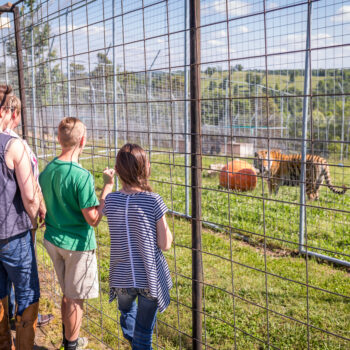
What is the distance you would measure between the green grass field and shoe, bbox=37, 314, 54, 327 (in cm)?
34

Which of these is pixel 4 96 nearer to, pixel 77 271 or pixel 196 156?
pixel 77 271

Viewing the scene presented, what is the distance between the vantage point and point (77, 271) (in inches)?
98.3

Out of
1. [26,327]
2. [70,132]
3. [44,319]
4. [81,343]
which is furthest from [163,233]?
[44,319]

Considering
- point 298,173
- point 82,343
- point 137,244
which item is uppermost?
point 137,244

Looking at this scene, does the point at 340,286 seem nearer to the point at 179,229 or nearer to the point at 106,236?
the point at 179,229

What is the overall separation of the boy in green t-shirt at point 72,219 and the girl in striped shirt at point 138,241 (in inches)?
12.5

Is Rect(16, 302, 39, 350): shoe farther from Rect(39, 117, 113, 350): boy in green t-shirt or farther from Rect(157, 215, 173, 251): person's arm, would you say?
Rect(157, 215, 173, 251): person's arm

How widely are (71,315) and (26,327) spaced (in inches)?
11.1

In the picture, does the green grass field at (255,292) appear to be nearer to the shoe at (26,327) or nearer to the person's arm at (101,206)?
the person's arm at (101,206)

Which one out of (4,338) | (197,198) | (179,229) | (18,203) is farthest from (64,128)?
(179,229)

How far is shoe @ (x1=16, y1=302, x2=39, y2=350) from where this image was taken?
2483 mm

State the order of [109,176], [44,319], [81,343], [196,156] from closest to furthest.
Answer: [196,156] < [109,176] < [81,343] < [44,319]

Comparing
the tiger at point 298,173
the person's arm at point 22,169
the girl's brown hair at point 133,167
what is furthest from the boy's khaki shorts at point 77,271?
the tiger at point 298,173

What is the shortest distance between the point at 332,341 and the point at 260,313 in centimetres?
64
